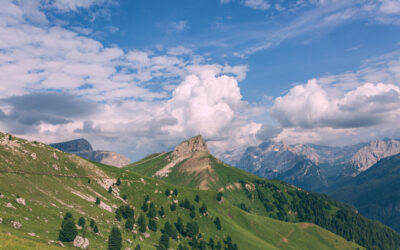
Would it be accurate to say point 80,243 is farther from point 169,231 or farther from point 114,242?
point 169,231

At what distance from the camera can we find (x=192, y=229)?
169 metres

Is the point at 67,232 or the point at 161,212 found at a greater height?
the point at 67,232

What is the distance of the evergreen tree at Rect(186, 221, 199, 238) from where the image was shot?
16812cm

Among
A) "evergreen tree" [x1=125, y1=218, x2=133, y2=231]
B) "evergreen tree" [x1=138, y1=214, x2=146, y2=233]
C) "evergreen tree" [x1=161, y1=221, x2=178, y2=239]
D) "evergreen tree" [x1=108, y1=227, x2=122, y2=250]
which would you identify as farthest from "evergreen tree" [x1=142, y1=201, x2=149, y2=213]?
"evergreen tree" [x1=108, y1=227, x2=122, y2=250]

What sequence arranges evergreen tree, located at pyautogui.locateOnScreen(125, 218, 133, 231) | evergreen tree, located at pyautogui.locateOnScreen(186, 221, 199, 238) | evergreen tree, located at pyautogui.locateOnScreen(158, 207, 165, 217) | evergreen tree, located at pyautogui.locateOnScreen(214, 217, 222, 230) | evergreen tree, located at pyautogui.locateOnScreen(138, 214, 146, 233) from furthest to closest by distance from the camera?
evergreen tree, located at pyautogui.locateOnScreen(214, 217, 222, 230), evergreen tree, located at pyautogui.locateOnScreen(158, 207, 165, 217), evergreen tree, located at pyautogui.locateOnScreen(186, 221, 199, 238), evergreen tree, located at pyautogui.locateOnScreen(138, 214, 146, 233), evergreen tree, located at pyautogui.locateOnScreen(125, 218, 133, 231)

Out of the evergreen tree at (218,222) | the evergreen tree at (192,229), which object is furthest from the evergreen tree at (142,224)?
the evergreen tree at (218,222)

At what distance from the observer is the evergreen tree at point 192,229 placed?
16812 cm

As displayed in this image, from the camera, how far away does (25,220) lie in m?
85.1

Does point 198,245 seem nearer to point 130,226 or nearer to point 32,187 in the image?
point 130,226

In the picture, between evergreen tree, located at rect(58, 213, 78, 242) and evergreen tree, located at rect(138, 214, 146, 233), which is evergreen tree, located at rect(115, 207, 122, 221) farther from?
evergreen tree, located at rect(58, 213, 78, 242)

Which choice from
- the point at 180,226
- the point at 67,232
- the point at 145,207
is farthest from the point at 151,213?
the point at 67,232

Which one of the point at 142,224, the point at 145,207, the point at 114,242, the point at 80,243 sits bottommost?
the point at 142,224

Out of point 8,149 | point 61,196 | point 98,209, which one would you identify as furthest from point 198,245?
point 8,149

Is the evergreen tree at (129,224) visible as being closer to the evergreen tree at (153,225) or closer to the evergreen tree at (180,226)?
the evergreen tree at (153,225)
